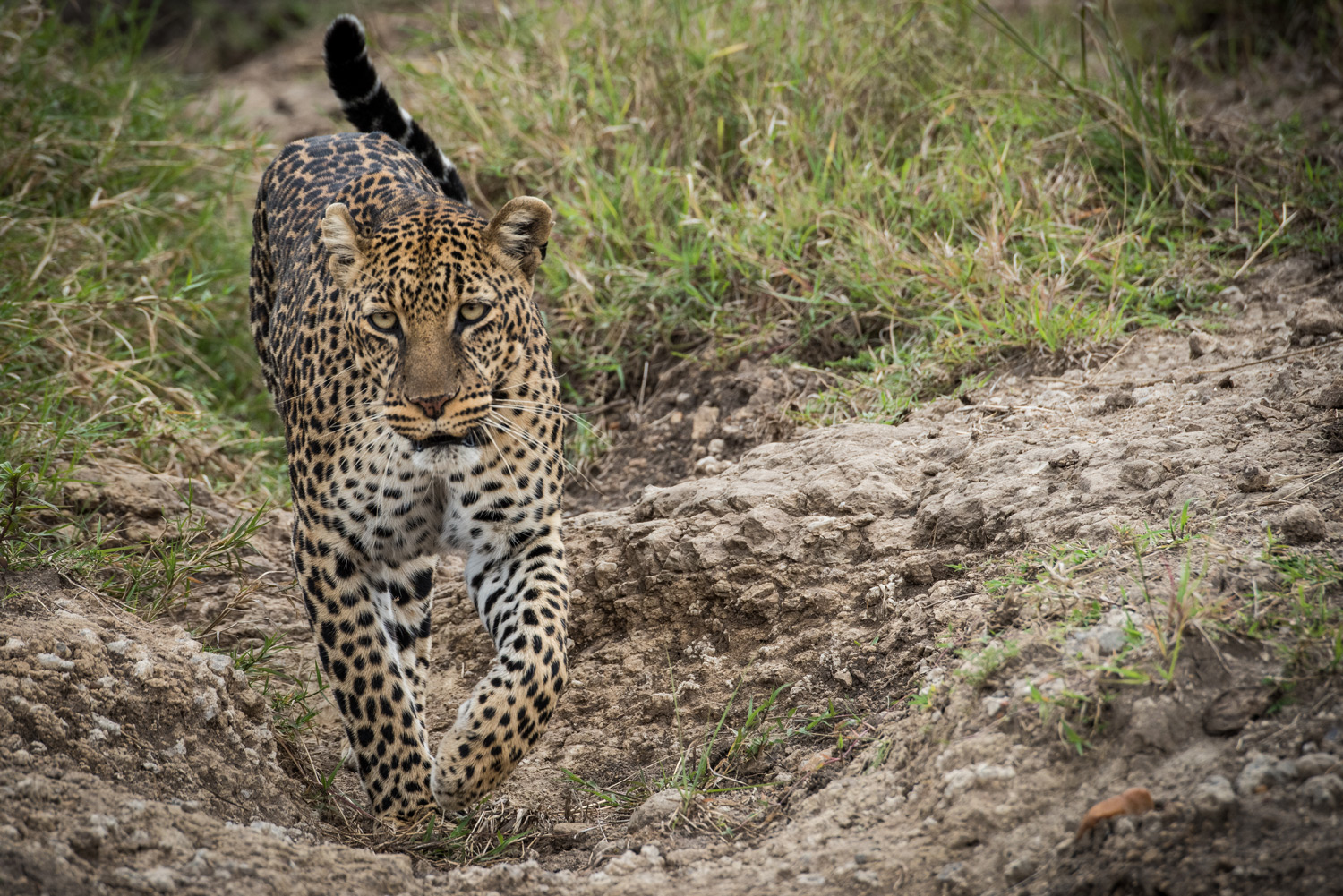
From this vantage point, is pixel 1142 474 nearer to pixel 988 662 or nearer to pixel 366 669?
pixel 988 662

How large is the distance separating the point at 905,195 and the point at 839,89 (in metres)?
1.02

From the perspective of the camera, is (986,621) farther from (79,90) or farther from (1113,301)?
(79,90)

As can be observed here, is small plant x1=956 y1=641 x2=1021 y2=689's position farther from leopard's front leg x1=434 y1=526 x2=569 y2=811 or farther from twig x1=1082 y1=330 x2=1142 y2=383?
twig x1=1082 y1=330 x2=1142 y2=383

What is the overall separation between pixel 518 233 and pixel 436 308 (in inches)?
19.1

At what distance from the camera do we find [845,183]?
20.1ft

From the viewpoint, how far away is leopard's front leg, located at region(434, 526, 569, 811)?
3.54m

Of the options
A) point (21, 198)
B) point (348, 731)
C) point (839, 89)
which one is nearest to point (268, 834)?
point (348, 731)

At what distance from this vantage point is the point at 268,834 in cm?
306

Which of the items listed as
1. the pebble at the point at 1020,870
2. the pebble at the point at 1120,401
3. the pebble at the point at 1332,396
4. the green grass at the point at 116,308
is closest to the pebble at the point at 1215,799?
the pebble at the point at 1020,870

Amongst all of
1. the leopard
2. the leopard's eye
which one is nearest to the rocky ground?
the leopard

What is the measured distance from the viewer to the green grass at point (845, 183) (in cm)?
542

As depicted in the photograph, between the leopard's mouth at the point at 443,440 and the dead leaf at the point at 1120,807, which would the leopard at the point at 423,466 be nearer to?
the leopard's mouth at the point at 443,440

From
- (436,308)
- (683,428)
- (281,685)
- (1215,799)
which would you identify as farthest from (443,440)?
(1215,799)

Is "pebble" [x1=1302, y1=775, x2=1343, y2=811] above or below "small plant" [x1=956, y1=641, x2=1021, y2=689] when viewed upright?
above
